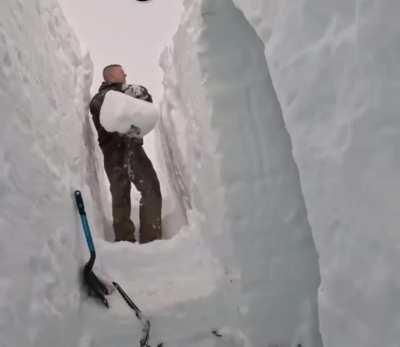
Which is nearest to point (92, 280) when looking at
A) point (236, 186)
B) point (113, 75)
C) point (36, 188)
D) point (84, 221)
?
point (84, 221)

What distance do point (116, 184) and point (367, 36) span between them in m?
2.23

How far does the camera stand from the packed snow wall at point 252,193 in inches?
71.4

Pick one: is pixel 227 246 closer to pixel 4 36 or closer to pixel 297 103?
pixel 297 103

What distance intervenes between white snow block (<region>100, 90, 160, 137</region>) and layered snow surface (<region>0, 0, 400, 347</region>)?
0.17 m

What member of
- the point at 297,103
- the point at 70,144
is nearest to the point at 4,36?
the point at 70,144

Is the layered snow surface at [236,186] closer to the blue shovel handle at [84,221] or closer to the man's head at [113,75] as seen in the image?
the blue shovel handle at [84,221]

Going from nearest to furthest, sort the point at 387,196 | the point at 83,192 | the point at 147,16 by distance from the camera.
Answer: the point at 387,196
the point at 83,192
the point at 147,16

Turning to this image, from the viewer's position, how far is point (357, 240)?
3.43 feet

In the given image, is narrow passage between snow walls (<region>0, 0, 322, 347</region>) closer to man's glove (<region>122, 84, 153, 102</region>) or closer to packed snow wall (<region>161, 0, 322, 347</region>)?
packed snow wall (<region>161, 0, 322, 347</region>)

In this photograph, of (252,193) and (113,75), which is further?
(113,75)

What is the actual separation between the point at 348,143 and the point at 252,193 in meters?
0.85

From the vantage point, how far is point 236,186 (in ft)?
6.23

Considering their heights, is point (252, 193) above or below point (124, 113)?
below

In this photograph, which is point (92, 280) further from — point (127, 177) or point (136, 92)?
point (136, 92)
